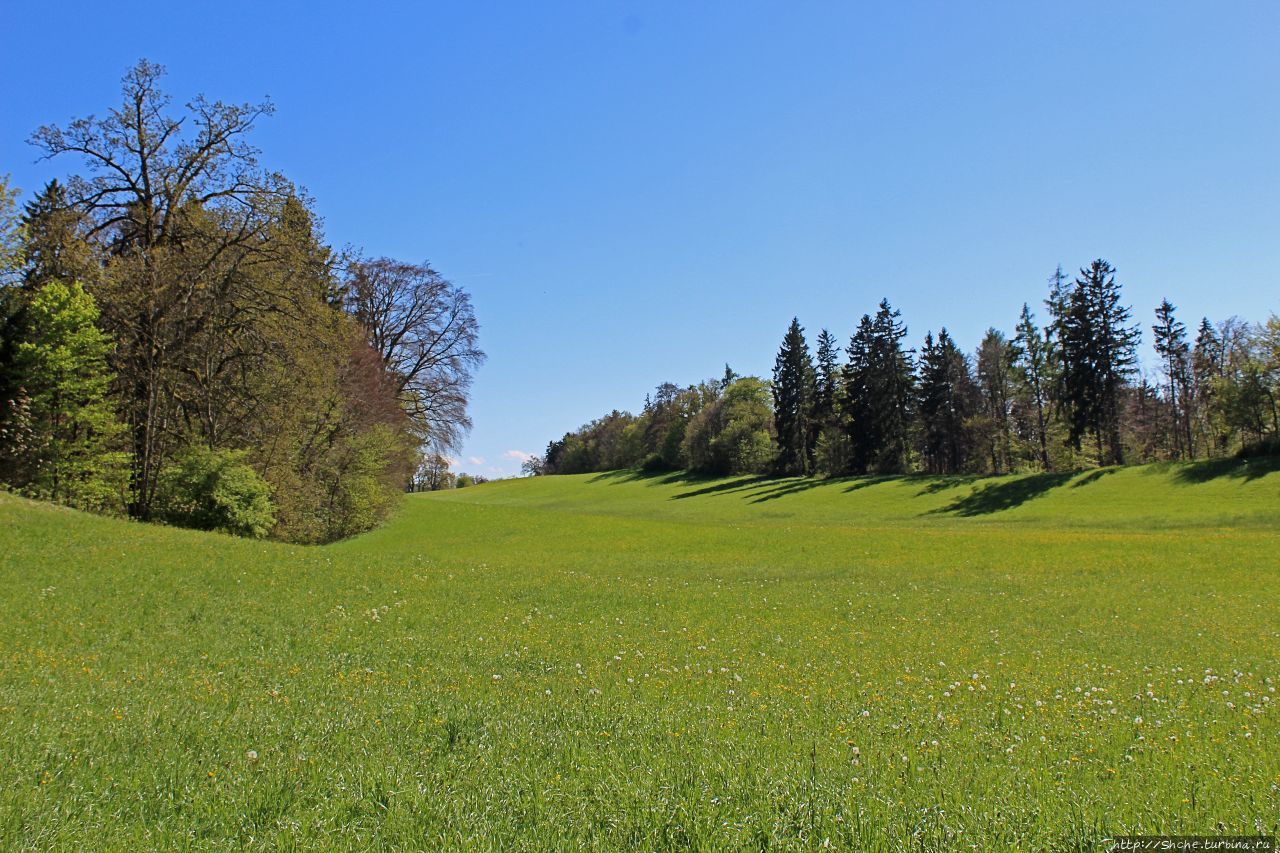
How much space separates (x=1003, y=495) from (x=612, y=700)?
159 feet

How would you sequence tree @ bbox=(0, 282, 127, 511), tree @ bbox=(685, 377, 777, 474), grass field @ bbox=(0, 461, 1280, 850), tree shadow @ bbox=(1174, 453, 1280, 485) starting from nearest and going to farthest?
grass field @ bbox=(0, 461, 1280, 850) < tree @ bbox=(0, 282, 127, 511) < tree shadow @ bbox=(1174, 453, 1280, 485) < tree @ bbox=(685, 377, 777, 474)

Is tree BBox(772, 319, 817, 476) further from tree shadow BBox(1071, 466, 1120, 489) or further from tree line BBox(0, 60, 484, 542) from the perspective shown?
tree line BBox(0, 60, 484, 542)

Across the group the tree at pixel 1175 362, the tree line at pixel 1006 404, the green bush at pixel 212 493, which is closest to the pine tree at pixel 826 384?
the tree line at pixel 1006 404

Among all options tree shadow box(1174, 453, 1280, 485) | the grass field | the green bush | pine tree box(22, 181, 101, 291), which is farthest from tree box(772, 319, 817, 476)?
pine tree box(22, 181, 101, 291)

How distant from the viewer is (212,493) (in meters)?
Result: 25.3

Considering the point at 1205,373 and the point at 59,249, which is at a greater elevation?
the point at 59,249

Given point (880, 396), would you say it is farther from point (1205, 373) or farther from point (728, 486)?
point (1205, 373)

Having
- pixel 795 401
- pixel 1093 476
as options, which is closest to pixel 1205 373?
pixel 1093 476

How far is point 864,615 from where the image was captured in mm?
14555

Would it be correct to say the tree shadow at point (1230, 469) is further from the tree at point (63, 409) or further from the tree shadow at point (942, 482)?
the tree at point (63, 409)

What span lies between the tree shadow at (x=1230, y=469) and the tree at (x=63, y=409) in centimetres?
5982

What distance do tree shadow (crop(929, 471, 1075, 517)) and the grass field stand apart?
23.4 metres

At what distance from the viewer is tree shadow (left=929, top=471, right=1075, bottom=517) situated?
147ft

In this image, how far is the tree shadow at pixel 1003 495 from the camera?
44.9 meters
